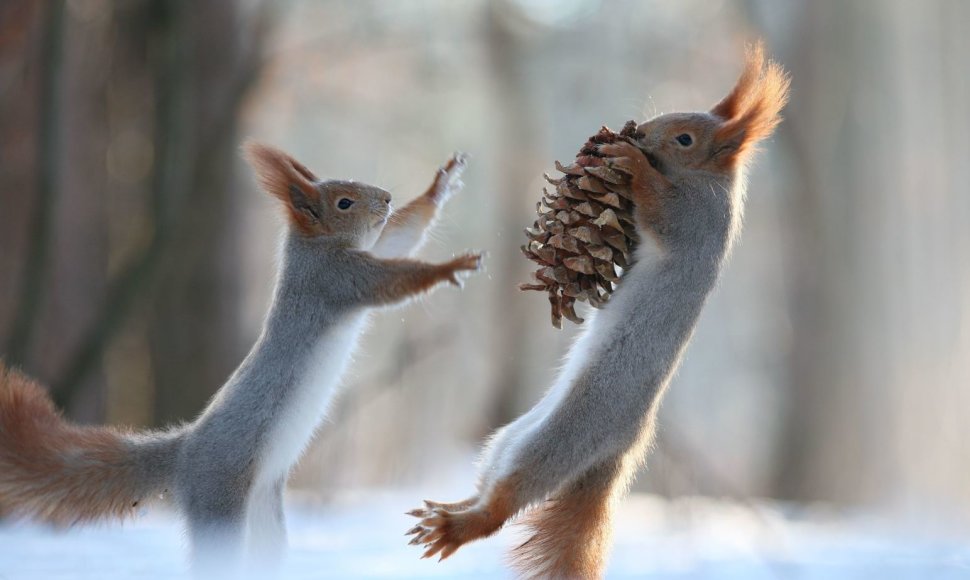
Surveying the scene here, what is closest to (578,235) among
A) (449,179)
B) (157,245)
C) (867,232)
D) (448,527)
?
(448,527)

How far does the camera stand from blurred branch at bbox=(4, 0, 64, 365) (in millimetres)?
4391

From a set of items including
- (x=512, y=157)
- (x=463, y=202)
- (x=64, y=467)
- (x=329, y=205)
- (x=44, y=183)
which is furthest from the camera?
(x=463, y=202)

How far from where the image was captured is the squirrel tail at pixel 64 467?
8.21 ft

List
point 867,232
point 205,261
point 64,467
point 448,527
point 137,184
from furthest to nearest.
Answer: point 867,232, point 137,184, point 205,261, point 64,467, point 448,527

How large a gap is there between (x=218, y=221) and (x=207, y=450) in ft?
13.6

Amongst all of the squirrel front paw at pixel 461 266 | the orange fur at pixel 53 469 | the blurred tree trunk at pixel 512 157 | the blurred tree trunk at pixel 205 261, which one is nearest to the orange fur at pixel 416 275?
the squirrel front paw at pixel 461 266

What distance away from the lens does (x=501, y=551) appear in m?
3.10

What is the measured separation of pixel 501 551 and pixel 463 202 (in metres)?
12.2

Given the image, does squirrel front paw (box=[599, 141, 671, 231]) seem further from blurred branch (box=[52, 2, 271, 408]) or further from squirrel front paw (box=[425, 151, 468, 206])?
blurred branch (box=[52, 2, 271, 408])

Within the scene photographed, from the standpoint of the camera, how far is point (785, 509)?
6.40 m

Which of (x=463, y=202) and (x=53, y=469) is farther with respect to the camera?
(x=463, y=202)

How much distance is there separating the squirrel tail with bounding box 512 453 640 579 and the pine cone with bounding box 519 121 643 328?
1.41 feet

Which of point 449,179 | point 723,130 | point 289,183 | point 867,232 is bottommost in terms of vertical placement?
point 289,183

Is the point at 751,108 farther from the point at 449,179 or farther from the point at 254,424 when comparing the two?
the point at 254,424
